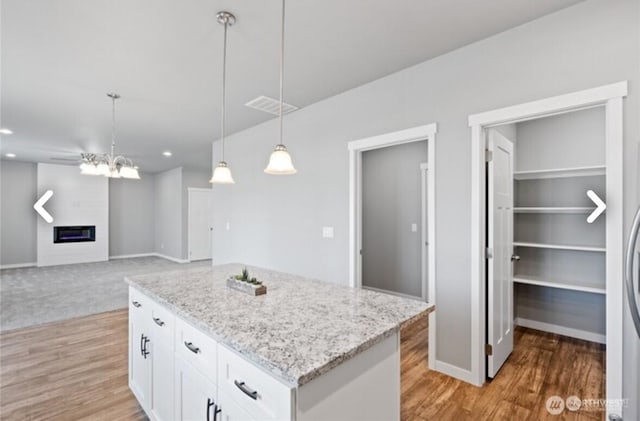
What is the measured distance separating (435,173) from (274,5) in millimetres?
1759

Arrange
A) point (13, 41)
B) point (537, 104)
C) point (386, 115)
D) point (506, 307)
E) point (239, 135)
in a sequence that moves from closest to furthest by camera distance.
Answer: point (537, 104) → point (13, 41) → point (506, 307) → point (386, 115) → point (239, 135)

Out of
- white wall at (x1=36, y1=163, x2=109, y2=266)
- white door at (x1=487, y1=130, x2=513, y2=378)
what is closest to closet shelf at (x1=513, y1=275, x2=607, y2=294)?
white door at (x1=487, y1=130, x2=513, y2=378)

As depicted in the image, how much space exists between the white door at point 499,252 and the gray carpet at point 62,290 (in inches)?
194

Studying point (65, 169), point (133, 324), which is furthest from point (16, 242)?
point (133, 324)

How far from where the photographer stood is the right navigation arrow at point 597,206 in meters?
3.10

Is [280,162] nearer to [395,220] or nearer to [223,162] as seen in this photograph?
[223,162]

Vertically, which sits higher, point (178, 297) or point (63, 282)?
point (178, 297)

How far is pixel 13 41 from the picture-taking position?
7.57ft

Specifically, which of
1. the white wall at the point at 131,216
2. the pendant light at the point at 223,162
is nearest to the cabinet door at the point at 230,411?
the pendant light at the point at 223,162

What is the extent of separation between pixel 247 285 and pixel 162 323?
53 cm

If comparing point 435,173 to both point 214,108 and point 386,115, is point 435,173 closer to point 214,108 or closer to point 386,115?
point 386,115

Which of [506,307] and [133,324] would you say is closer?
[133,324]

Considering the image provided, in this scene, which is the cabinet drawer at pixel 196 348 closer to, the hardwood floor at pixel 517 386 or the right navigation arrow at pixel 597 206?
the hardwood floor at pixel 517 386

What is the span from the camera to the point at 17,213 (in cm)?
751
